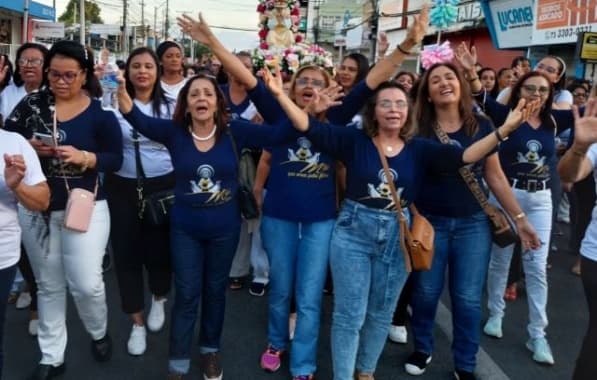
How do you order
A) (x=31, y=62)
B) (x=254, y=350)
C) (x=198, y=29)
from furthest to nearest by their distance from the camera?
(x=31, y=62) < (x=254, y=350) < (x=198, y=29)

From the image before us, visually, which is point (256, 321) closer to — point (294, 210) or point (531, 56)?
point (294, 210)

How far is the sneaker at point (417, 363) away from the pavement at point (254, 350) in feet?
0.12

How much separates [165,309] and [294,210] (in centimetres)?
178

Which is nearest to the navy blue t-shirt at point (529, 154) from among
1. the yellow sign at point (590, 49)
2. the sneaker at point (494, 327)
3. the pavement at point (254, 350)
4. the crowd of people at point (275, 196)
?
the crowd of people at point (275, 196)

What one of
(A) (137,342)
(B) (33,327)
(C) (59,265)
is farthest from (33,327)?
(C) (59,265)

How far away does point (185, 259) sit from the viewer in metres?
3.24

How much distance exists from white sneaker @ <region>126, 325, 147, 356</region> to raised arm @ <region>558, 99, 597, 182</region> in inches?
110

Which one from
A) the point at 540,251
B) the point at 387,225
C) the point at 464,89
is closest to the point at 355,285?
the point at 387,225

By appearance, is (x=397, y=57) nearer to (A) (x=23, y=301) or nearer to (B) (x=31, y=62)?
(B) (x=31, y=62)

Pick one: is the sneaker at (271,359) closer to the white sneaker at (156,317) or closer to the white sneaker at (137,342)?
the white sneaker at (137,342)

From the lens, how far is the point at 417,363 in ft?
12.1

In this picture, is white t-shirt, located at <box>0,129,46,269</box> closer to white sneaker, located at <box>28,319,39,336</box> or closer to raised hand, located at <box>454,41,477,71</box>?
white sneaker, located at <box>28,319,39,336</box>

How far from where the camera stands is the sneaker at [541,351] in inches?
152

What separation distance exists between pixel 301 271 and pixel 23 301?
2416 millimetres
